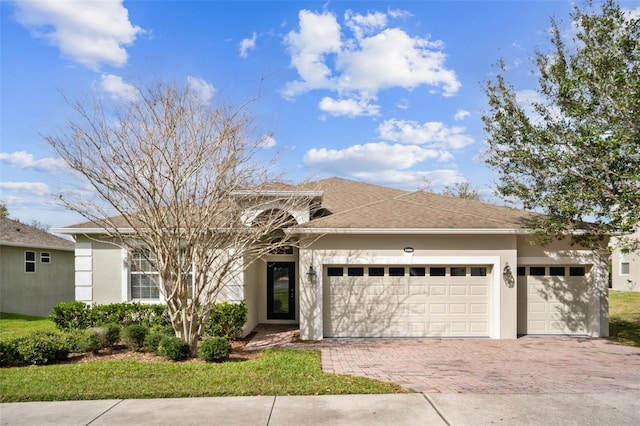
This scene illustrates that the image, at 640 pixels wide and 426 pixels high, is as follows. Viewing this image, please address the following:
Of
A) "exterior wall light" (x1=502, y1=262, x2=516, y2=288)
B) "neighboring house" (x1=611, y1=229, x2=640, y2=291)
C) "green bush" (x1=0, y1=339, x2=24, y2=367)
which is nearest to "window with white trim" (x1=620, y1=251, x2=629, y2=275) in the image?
"neighboring house" (x1=611, y1=229, x2=640, y2=291)

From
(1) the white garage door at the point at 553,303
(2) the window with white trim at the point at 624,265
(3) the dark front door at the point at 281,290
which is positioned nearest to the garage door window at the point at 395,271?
(1) the white garage door at the point at 553,303

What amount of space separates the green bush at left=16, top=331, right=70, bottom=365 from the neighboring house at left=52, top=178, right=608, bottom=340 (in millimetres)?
4124

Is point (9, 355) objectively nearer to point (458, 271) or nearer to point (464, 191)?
point (458, 271)

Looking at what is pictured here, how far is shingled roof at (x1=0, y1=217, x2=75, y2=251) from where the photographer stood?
18391 millimetres

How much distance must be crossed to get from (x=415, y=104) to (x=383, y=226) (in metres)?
4.81

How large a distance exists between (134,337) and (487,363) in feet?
25.9

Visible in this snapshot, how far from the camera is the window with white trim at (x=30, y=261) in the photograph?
63.6 feet

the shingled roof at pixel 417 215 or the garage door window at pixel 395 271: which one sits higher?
the shingled roof at pixel 417 215

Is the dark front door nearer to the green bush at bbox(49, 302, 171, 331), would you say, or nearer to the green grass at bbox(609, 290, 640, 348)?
the green bush at bbox(49, 302, 171, 331)

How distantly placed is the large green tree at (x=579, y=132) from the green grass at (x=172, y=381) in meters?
7.14

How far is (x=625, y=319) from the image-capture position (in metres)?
16.0

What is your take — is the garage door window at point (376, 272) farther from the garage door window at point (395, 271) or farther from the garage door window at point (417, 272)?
the garage door window at point (417, 272)

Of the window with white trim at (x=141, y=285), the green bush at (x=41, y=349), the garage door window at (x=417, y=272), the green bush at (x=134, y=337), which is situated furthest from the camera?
the window with white trim at (x=141, y=285)

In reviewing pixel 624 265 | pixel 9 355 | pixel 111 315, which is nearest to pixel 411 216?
pixel 111 315
